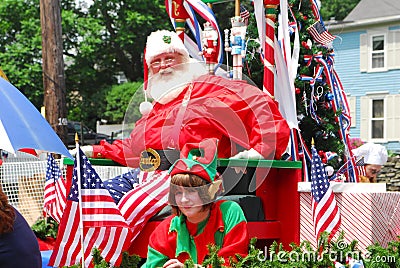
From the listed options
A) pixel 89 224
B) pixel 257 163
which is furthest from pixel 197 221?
pixel 89 224

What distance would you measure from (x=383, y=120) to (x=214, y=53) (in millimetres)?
22657

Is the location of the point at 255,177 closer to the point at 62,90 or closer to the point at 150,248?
the point at 150,248

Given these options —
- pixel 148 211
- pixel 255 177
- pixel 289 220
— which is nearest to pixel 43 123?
pixel 148 211

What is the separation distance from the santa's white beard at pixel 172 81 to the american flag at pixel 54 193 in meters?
1.79

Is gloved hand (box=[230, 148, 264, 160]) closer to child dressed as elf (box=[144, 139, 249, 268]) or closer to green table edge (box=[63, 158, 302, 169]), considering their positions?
green table edge (box=[63, 158, 302, 169])

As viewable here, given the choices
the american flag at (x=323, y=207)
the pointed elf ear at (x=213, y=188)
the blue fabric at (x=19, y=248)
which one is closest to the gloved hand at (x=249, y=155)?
the american flag at (x=323, y=207)

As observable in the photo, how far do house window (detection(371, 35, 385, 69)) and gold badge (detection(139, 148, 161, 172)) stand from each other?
24.5 meters

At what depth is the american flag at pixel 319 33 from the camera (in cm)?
774

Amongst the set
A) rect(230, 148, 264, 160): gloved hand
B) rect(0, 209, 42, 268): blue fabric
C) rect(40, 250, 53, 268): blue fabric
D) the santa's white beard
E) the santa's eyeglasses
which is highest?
the santa's eyeglasses

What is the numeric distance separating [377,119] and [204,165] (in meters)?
25.1

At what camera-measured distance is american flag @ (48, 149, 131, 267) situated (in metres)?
4.89

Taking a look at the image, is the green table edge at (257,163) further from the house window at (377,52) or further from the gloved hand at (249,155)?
the house window at (377,52)

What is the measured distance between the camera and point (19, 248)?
3717 millimetres

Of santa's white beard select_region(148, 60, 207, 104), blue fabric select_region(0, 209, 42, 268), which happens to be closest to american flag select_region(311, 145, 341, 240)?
santa's white beard select_region(148, 60, 207, 104)
